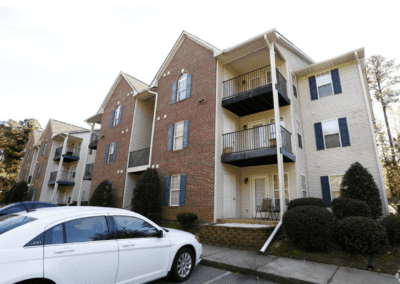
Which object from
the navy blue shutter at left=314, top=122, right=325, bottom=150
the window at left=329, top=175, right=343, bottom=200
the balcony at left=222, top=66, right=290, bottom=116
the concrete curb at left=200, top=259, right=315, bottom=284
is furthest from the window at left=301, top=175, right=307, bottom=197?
the concrete curb at left=200, top=259, right=315, bottom=284

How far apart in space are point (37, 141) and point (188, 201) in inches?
1157

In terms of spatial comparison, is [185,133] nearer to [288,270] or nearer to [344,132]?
[344,132]

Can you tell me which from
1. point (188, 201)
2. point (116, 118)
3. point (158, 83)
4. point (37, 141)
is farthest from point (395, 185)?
point (37, 141)

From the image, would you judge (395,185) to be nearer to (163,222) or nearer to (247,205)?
(247,205)

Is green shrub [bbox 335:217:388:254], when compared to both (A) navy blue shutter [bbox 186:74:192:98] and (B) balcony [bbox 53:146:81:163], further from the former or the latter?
(B) balcony [bbox 53:146:81:163]

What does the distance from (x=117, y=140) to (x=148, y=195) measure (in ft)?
22.3

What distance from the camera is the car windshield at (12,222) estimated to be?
3.09 meters

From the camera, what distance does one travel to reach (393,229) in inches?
264

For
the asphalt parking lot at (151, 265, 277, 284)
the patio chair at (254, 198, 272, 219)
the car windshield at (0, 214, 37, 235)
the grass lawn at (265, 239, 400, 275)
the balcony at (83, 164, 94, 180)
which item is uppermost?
the balcony at (83, 164, 94, 180)

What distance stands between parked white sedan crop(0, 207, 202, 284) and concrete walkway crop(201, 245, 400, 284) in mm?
1699

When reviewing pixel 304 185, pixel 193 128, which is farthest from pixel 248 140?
pixel 304 185

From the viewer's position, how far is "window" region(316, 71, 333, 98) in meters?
12.9

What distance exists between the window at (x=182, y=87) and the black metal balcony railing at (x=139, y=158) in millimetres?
4051

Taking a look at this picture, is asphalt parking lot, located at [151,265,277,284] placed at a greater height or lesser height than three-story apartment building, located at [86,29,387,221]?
lesser
